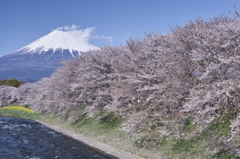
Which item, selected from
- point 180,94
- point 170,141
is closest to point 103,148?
point 170,141

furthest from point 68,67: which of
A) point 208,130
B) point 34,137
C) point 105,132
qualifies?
point 208,130

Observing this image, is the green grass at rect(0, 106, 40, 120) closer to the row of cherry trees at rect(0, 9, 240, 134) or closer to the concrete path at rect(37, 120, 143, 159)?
the row of cherry trees at rect(0, 9, 240, 134)

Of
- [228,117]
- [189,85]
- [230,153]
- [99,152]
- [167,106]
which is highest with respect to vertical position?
[189,85]

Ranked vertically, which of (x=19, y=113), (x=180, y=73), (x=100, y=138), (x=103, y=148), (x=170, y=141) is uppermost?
(x=180, y=73)

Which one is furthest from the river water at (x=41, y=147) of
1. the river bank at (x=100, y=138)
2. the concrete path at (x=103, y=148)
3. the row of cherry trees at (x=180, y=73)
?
the row of cherry trees at (x=180, y=73)

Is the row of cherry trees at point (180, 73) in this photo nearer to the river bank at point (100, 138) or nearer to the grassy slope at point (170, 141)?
the grassy slope at point (170, 141)

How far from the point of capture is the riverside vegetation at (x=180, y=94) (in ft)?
33.3

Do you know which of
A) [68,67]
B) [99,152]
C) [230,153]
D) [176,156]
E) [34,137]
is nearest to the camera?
[230,153]

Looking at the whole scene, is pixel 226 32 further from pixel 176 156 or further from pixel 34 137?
pixel 34 137

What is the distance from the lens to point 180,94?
1293 centimetres

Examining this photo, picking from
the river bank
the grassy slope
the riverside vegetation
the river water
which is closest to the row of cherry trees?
the riverside vegetation

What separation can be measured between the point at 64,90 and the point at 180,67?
20.7m

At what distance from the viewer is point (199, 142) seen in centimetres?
1275

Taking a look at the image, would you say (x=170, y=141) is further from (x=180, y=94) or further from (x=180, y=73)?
(x=180, y=73)
